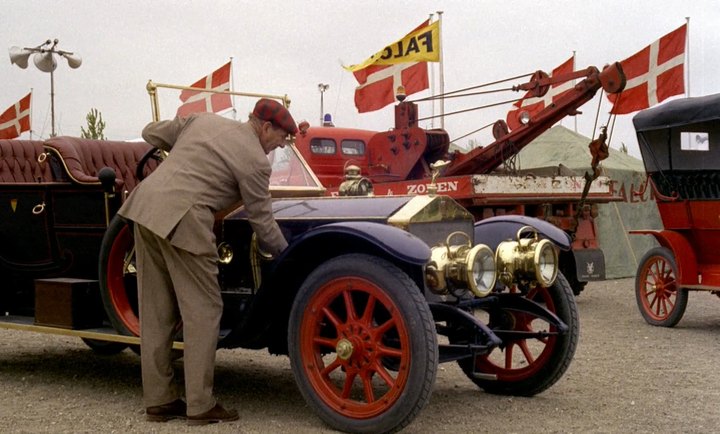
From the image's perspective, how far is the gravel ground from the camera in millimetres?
4094

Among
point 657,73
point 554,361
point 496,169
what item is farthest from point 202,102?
point 657,73

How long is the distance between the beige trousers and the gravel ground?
0.19 metres

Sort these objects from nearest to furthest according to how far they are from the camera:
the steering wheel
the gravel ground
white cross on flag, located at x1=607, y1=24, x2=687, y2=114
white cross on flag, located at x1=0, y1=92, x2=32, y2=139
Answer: the gravel ground → the steering wheel → white cross on flag, located at x1=607, y1=24, x2=687, y2=114 → white cross on flag, located at x1=0, y1=92, x2=32, y2=139

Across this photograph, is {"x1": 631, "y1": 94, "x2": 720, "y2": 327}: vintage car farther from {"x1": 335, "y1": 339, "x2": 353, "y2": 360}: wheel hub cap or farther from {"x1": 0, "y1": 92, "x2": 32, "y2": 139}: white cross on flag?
{"x1": 0, "y1": 92, "x2": 32, "y2": 139}: white cross on flag

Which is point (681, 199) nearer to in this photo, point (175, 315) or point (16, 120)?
point (175, 315)

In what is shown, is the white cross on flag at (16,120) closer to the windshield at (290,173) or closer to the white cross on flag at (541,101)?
the white cross on flag at (541,101)

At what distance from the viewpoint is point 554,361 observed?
15.1 ft

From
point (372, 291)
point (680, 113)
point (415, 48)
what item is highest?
point (415, 48)

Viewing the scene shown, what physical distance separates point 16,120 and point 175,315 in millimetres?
14672

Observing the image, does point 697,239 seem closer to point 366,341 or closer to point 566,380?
point 566,380

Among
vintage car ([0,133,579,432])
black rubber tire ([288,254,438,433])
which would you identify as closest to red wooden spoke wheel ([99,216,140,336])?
vintage car ([0,133,579,432])

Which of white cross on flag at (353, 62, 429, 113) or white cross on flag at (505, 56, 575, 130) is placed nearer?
white cross on flag at (505, 56, 575, 130)

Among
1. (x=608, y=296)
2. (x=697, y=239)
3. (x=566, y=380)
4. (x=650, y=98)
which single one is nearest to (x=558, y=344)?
(x=566, y=380)

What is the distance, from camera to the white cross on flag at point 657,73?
1130cm
